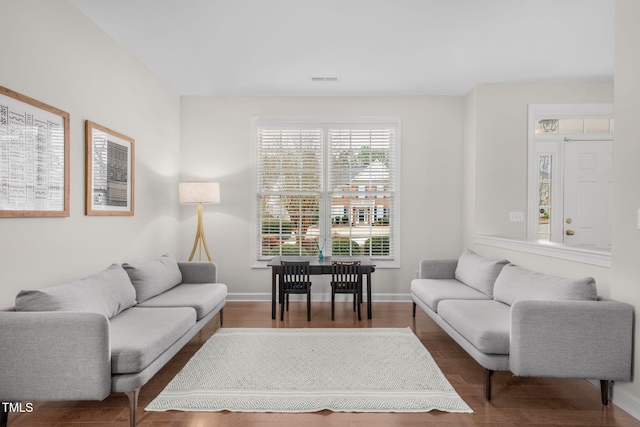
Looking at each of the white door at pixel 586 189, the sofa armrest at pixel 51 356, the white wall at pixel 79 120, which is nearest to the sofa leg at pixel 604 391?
the white door at pixel 586 189

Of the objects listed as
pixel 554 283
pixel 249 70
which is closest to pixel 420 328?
pixel 554 283

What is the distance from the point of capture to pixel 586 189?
15.0 ft

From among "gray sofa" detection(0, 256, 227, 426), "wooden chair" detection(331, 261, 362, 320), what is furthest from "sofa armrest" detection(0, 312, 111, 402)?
"wooden chair" detection(331, 261, 362, 320)

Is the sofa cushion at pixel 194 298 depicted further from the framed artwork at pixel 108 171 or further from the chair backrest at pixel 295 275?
the framed artwork at pixel 108 171

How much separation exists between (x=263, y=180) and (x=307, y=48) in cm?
204

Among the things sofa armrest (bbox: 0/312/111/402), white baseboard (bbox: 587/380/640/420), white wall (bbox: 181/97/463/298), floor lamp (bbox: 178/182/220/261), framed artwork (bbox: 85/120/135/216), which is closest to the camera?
sofa armrest (bbox: 0/312/111/402)

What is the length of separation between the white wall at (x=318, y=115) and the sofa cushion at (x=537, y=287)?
68.5 inches

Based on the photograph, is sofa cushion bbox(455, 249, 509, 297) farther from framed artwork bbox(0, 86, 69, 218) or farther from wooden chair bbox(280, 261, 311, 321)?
framed artwork bbox(0, 86, 69, 218)

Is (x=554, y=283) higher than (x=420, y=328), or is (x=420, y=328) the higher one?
(x=554, y=283)

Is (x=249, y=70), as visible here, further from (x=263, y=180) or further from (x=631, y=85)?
(x=631, y=85)

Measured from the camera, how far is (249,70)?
4160 mm

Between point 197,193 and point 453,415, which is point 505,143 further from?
point 197,193

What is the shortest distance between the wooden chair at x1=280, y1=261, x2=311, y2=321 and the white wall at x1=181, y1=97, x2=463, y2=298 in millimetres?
920

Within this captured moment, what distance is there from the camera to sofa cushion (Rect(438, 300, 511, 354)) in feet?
7.95
